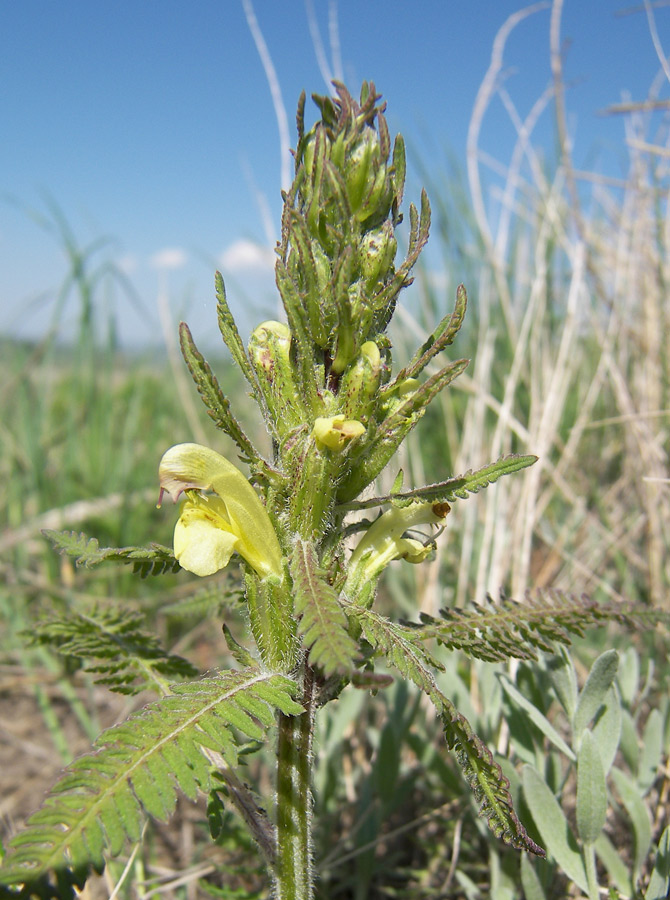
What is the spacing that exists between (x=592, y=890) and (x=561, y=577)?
1.87 meters

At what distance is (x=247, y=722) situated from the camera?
110 cm

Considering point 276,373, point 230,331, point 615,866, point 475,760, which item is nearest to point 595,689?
point 615,866

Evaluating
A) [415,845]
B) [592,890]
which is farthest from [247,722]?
[415,845]

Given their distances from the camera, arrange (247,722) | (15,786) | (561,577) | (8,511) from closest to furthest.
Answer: (247,722)
(15,786)
(561,577)
(8,511)

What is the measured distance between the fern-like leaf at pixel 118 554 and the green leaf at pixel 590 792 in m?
1.06

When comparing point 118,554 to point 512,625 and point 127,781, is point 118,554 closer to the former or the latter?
point 127,781

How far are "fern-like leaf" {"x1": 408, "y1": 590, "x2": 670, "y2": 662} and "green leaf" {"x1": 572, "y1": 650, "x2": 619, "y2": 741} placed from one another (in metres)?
0.11

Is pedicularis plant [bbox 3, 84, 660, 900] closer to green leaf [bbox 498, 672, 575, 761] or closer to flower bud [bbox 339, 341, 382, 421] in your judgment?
flower bud [bbox 339, 341, 382, 421]

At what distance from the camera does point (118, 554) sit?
1390mm

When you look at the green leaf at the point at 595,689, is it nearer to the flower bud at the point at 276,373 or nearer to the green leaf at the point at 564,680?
the green leaf at the point at 564,680

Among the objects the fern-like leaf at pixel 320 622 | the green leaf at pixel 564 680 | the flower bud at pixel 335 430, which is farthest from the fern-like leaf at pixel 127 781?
the green leaf at pixel 564 680

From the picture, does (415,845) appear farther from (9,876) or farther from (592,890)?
(9,876)

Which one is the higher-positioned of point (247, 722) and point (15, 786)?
point (247, 722)

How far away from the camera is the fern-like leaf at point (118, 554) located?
1403 mm
